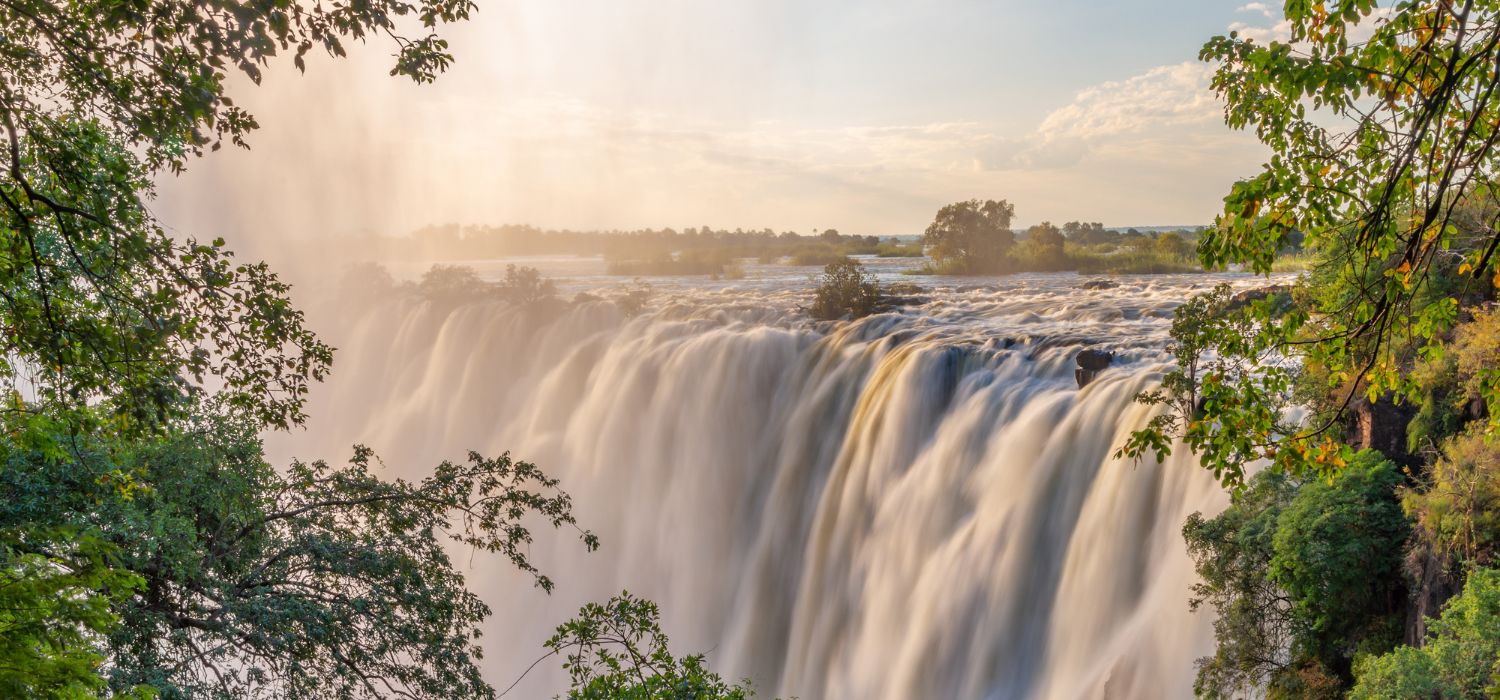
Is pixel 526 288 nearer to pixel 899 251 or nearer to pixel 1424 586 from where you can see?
pixel 899 251

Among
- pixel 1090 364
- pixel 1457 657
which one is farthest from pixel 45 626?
pixel 1090 364

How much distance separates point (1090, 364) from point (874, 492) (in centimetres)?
554

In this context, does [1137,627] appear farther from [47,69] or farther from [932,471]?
[47,69]

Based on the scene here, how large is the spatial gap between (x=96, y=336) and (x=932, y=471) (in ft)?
53.6

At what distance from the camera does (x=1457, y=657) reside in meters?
7.86

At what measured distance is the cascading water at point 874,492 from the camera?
15.2 metres

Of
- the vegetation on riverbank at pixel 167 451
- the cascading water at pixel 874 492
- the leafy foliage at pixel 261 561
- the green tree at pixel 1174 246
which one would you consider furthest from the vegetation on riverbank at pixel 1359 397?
the green tree at pixel 1174 246

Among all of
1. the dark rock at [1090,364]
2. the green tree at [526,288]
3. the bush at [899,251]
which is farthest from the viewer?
the bush at [899,251]

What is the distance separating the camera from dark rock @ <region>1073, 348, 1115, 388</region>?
719 inches

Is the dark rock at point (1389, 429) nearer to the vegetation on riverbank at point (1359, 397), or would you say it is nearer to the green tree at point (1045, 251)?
the vegetation on riverbank at point (1359, 397)

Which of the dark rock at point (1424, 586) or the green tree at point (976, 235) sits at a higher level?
the green tree at point (976, 235)

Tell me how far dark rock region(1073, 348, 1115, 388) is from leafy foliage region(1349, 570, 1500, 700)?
9.80m

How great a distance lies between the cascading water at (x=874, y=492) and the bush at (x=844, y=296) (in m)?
0.97

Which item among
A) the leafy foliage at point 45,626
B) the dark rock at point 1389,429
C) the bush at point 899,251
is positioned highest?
the bush at point 899,251
